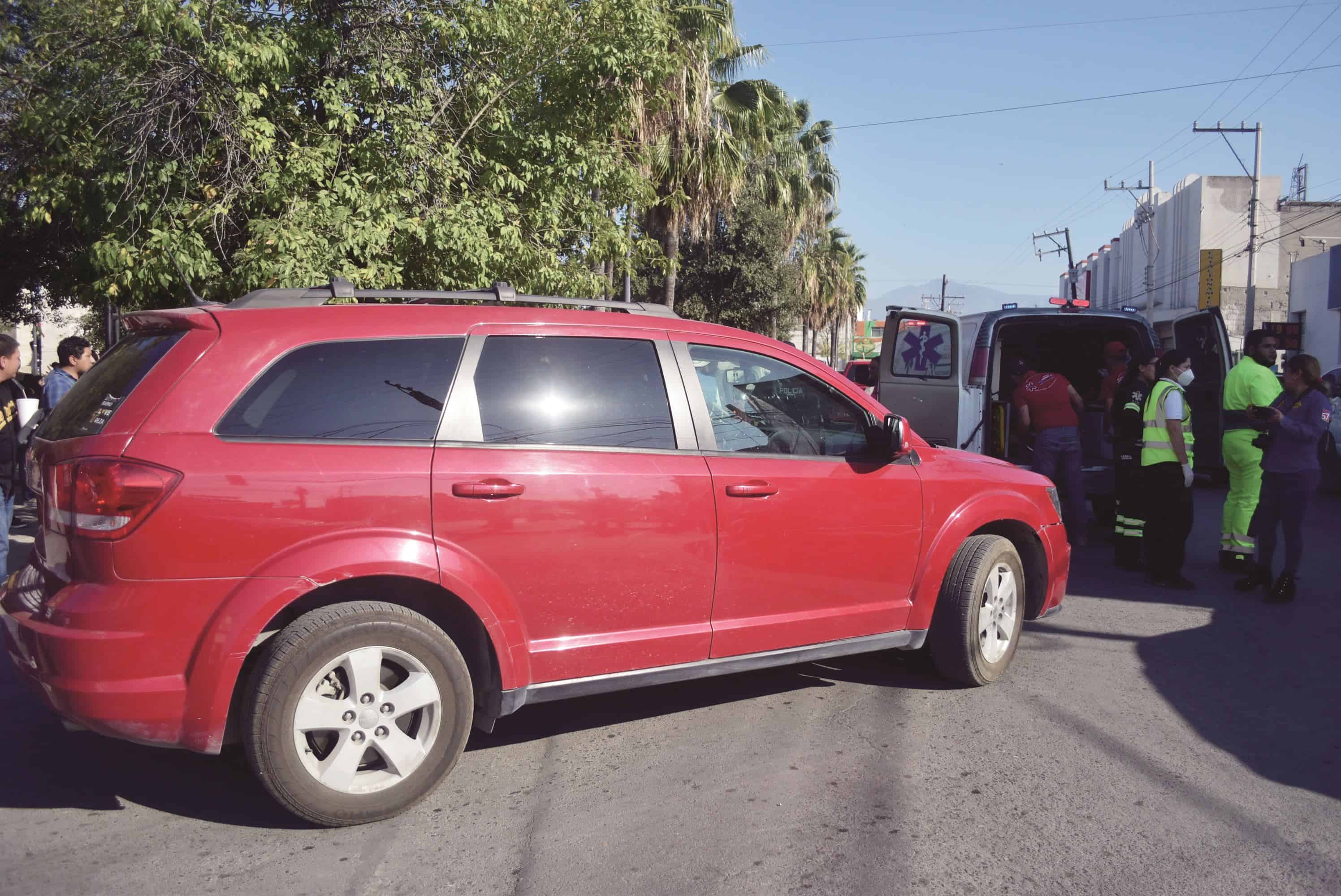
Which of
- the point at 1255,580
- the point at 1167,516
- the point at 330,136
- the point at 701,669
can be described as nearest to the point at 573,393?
the point at 701,669

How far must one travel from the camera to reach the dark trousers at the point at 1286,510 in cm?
727

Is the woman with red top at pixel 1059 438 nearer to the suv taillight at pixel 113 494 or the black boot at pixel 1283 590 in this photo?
the black boot at pixel 1283 590

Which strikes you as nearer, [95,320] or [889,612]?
[889,612]

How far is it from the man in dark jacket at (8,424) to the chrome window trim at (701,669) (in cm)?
432

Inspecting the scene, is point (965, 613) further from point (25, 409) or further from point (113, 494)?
point (25, 409)

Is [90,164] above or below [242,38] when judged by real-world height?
below

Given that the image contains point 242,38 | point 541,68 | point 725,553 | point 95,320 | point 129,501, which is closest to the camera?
point 129,501

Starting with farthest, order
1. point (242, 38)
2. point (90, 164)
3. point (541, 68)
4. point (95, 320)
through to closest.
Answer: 1. point (95, 320)
2. point (541, 68)
3. point (90, 164)
4. point (242, 38)

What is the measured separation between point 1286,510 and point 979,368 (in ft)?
9.68

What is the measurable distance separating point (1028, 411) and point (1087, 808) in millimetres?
6217

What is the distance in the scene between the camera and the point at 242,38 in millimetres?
9164

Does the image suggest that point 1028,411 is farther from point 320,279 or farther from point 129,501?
point 129,501

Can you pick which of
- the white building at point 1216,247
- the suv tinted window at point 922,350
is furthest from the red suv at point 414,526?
the white building at point 1216,247

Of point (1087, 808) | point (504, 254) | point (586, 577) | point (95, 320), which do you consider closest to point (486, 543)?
point (586, 577)
